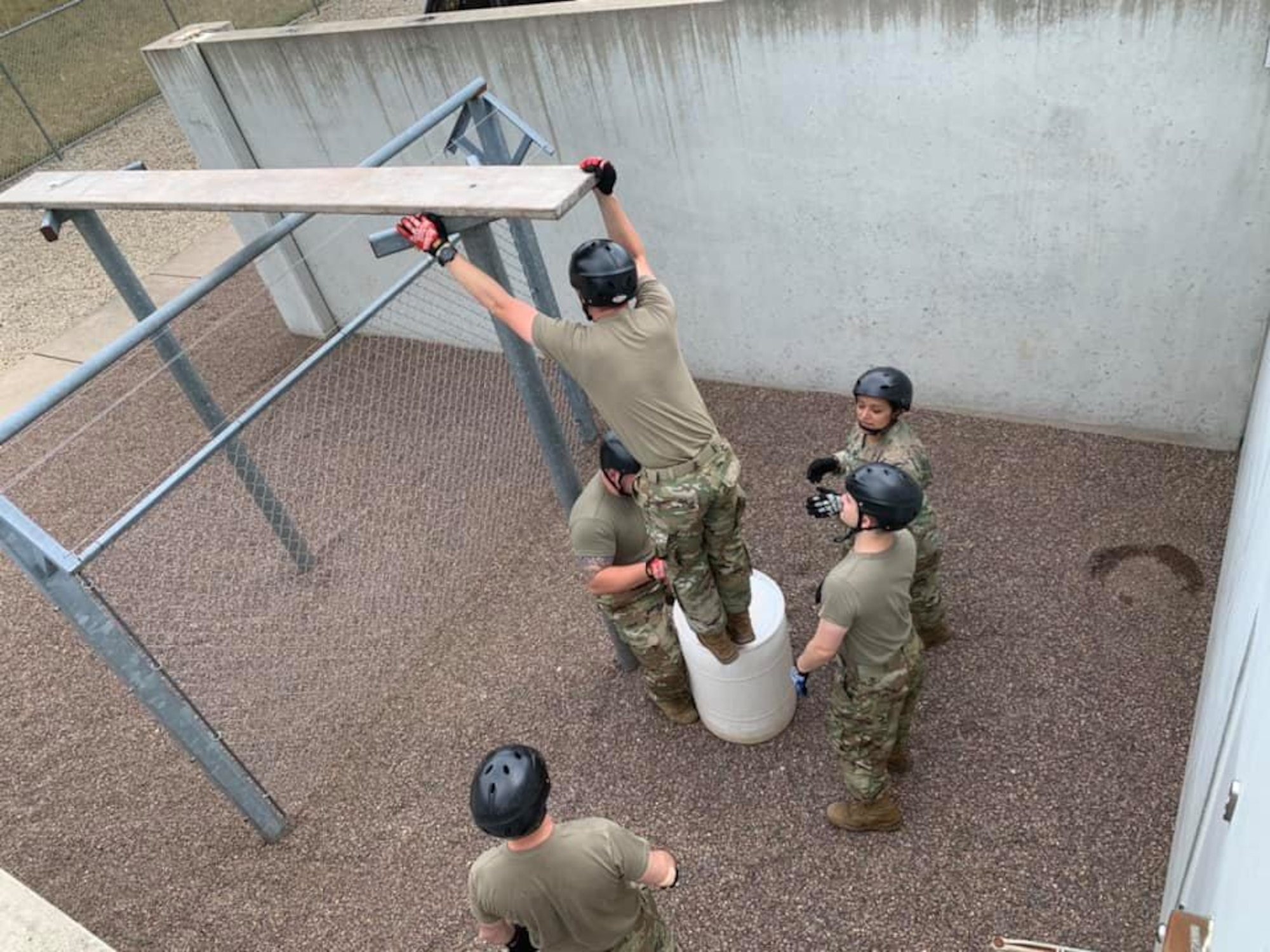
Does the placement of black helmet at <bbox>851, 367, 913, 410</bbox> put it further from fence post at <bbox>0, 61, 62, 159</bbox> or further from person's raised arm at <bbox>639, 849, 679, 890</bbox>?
fence post at <bbox>0, 61, 62, 159</bbox>

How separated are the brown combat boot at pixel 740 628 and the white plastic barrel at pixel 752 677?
0.03 meters

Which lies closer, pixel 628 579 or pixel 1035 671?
pixel 628 579

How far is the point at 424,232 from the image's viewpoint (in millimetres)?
3053

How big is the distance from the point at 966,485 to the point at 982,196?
5.02 ft

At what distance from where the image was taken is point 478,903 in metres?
2.51

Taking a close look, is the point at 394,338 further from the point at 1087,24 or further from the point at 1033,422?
the point at 1087,24

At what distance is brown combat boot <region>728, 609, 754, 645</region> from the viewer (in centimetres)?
375

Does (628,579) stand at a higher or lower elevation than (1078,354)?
higher

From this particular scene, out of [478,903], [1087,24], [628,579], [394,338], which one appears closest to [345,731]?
[628,579]

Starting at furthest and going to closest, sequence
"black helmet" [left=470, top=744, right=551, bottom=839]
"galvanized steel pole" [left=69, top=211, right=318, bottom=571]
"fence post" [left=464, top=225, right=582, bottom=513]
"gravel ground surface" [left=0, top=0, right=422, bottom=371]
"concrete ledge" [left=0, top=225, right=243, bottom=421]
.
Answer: "gravel ground surface" [left=0, top=0, right=422, bottom=371] < "concrete ledge" [left=0, top=225, right=243, bottom=421] < "galvanized steel pole" [left=69, top=211, right=318, bottom=571] < "fence post" [left=464, top=225, right=582, bottom=513] < "black helmet" [left=470, top=744, right=551, bottom=839]

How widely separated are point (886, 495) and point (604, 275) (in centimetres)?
117

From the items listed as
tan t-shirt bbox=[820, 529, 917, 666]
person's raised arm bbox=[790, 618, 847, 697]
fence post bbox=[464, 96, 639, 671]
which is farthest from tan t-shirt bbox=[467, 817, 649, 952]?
fence post bbox=[464, 96, 639, 671]

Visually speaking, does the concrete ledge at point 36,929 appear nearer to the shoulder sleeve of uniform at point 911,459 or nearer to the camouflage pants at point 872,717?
the camouflage pants at point 872,717

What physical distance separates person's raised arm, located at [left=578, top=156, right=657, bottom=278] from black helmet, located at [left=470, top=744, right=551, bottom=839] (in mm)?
1686
